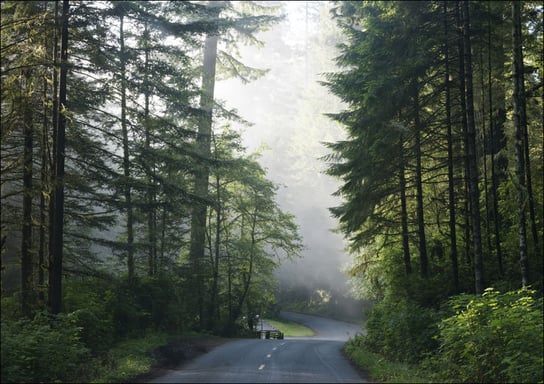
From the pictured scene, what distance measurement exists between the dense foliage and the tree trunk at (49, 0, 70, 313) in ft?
34.8

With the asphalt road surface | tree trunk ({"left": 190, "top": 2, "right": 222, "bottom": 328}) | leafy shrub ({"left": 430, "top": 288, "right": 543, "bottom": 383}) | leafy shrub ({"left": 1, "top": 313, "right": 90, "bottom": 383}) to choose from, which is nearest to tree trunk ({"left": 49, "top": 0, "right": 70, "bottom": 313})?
leafy shrub ({"left": 1, "top": 313, "right": 90, "bottom": 383})

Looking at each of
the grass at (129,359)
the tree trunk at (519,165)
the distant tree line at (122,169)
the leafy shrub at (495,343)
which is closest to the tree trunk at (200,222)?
the distant tree line at (122,169)

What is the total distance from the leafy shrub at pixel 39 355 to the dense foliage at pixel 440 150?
9.65m

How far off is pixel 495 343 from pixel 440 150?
10.3 m

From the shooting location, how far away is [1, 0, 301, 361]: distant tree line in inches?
664

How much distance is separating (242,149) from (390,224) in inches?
533

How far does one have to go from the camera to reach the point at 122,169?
89.8ft

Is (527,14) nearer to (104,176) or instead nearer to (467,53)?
(467,53)

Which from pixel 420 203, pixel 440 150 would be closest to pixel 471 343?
pixel 420 203

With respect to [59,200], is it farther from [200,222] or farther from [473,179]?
[200,222]

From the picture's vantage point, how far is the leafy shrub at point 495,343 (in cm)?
1092

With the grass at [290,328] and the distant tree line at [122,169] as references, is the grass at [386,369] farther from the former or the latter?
the grass at [290,328]

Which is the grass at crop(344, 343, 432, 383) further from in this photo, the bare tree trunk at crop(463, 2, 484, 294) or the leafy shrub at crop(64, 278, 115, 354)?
the leafy shrub at crop(64, 278, 115, 354)

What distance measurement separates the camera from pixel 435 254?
22.7m
